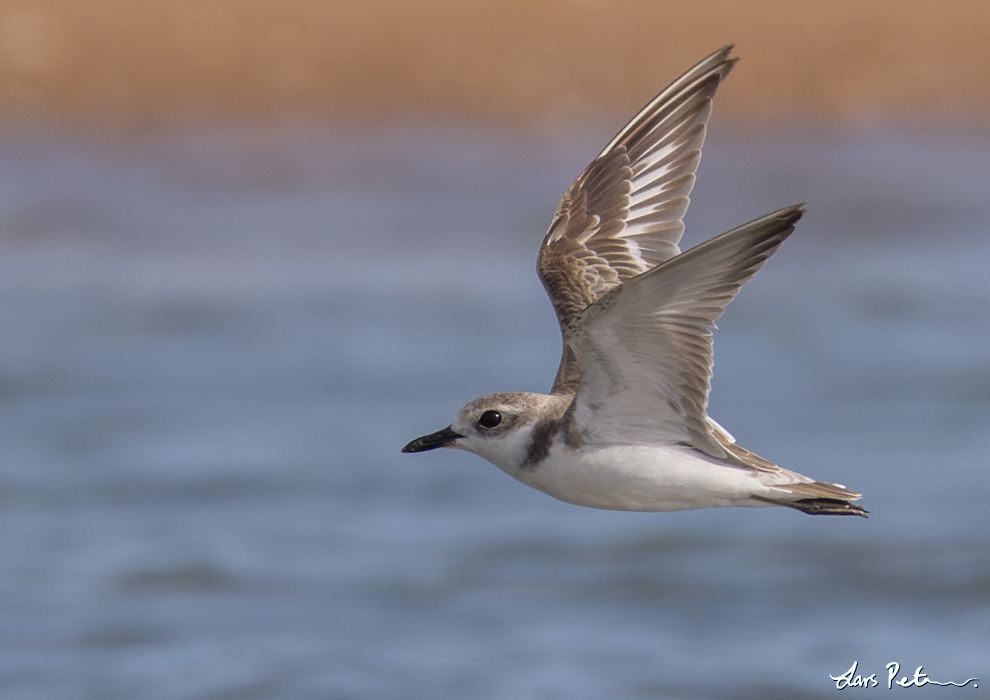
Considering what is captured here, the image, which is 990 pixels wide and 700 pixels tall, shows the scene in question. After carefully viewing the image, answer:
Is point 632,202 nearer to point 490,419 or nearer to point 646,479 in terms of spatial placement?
point 490,419

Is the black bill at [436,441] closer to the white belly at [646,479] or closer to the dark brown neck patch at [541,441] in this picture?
the dark brown neck patch at [541,441]

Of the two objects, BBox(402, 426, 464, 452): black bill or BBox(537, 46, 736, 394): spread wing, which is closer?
BBox(402, 426, 464, 452): black bill

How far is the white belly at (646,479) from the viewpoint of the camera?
24.8 feet

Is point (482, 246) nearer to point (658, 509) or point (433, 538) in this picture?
point (433, 538)

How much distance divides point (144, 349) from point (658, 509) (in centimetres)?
2147

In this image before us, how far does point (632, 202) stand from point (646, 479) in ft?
7.81

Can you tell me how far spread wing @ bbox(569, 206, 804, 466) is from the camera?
6.98 metres

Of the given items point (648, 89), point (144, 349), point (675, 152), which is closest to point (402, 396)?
point (144, 349)

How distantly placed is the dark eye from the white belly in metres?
0.42

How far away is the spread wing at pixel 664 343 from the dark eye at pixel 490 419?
19.3 inches
